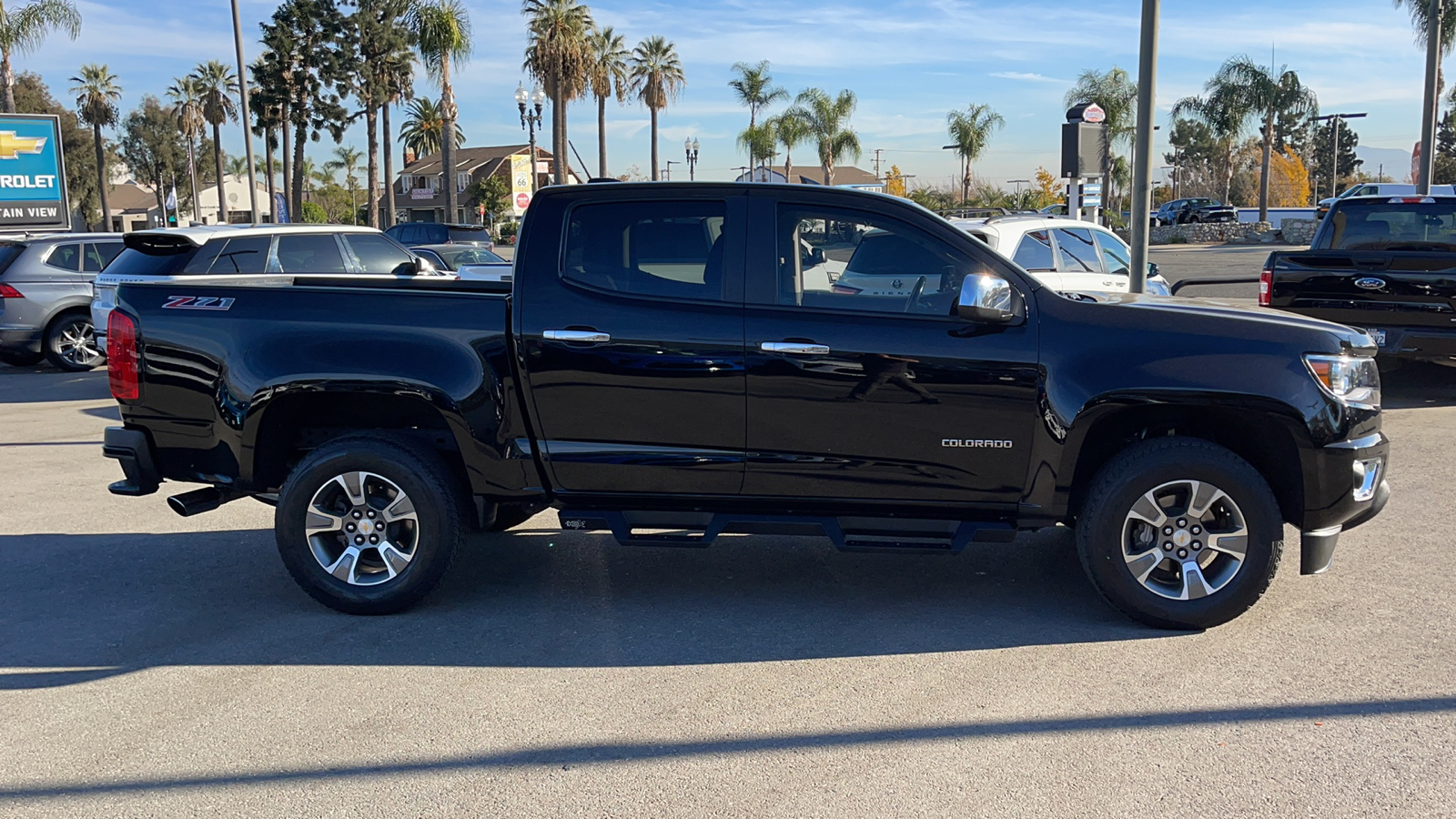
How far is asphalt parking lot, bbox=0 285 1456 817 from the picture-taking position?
3623 mm

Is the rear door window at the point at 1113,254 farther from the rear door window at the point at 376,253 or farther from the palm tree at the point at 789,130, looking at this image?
the palm tree at the point at 789,130

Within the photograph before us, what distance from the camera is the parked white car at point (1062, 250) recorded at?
35.4 ft

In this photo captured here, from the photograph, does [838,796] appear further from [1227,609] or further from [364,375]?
[364,375]

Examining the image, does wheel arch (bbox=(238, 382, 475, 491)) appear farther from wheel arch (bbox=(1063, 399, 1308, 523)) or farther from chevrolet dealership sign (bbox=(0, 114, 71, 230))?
chevrolet dealership sign (bbox=(0, 114, 71, 230))

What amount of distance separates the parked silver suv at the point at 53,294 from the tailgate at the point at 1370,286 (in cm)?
1344

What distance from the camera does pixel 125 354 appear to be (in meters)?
5.27

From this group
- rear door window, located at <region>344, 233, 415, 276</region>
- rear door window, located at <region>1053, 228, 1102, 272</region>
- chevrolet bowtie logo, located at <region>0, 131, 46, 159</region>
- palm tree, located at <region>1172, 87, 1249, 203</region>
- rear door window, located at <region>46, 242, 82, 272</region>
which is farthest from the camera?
palm tree, located at <region>1172, 87, 1249, 203</region>

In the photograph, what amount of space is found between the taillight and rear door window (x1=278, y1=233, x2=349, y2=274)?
707 centimetres

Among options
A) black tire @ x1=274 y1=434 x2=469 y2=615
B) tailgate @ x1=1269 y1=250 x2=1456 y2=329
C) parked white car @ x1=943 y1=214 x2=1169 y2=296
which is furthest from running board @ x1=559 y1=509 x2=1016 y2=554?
Answer: tailgate @ x1=1269 y1=250 x2=1456 y2=329

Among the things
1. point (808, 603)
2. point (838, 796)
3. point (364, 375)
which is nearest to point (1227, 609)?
point (808, 603)

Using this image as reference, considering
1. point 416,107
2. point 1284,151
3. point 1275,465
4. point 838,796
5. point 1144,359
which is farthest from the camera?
point 1284,151

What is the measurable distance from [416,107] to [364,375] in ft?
257

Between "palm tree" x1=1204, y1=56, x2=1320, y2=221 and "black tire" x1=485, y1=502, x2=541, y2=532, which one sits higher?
"palm tree" x1=1204, y1=56, x2=1320, y2=221

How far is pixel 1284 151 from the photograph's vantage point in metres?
93.4
